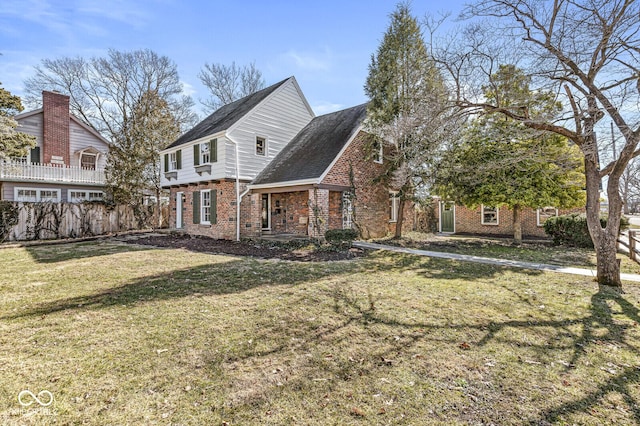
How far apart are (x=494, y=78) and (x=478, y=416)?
7.76m

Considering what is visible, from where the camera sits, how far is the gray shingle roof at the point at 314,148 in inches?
490

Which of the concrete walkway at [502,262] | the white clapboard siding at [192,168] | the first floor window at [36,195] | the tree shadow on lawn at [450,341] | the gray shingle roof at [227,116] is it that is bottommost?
the tree shadow on lawn at [450,341]

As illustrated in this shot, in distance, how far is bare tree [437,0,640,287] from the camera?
219 inches

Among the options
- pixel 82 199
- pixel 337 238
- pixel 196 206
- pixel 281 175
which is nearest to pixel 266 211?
pixel 281 175

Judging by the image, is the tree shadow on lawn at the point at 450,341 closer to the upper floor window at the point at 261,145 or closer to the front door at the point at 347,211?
the front door at the point at 347,211

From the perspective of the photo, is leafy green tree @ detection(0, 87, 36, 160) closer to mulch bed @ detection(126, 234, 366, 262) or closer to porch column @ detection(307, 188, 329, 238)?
mulch bed @ detection(126, 234, 366, 262)

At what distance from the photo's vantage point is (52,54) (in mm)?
22188

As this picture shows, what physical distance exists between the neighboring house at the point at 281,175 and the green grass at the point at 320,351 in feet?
21.3

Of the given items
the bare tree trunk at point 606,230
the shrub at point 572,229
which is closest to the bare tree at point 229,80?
the shrub at point 572,229

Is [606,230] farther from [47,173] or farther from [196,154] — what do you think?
[47,173]

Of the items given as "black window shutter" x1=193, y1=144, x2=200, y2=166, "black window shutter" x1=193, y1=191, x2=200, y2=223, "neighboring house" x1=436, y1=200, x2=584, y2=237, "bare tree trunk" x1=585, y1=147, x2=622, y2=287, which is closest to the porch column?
"neighboring house" x1=436, y1=200, x2=584, y2=237

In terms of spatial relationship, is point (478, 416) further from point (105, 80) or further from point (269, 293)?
point (105, 80)

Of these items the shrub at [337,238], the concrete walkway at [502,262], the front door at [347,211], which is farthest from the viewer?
the front door at [347,211]

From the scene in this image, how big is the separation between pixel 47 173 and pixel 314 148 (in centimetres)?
1604
